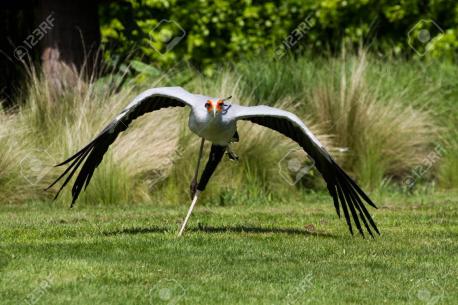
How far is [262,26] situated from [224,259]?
11766 mm

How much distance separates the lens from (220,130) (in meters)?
7.84

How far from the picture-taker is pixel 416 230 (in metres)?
8.80

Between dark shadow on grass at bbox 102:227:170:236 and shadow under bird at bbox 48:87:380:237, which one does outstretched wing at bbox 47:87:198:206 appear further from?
dark shadow on grass at bbox 102:227:170:236

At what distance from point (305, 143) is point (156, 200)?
357 cm

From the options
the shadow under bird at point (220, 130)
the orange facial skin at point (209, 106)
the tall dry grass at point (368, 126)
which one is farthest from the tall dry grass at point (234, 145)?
the orange facial skin at point (209, 106)

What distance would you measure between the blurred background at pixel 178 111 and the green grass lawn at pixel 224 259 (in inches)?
51.4

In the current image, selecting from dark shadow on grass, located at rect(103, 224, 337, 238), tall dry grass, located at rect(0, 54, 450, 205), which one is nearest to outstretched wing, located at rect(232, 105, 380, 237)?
dark shadow on grass, located at rect(103, 224, 337, 238)

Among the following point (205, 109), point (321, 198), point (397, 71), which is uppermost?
point (205, 109)

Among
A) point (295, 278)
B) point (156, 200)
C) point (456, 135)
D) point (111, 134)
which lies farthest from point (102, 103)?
point (295, 278)

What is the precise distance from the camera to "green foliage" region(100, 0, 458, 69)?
54.2 ft

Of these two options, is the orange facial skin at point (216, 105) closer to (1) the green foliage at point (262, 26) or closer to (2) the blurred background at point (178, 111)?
(2) the blurred background at point (178, 111)

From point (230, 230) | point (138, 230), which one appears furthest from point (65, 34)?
point (230, 230)

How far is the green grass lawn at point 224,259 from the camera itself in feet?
19.7

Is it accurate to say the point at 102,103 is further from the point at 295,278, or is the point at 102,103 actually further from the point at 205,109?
the point at 295,278
